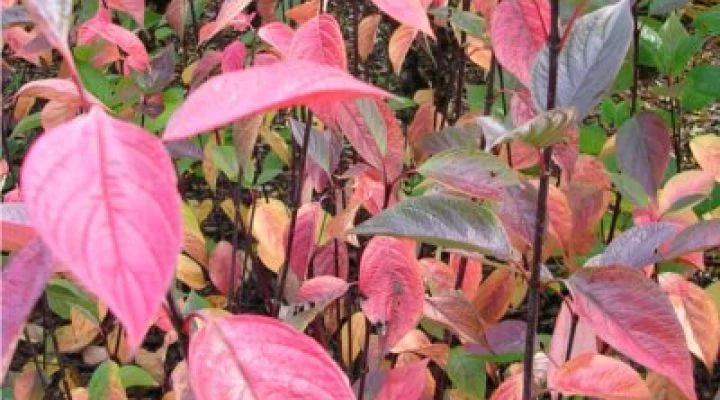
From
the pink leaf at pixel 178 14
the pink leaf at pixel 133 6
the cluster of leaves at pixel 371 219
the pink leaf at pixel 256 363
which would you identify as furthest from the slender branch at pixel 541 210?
the pink leaf at pixel 178 14

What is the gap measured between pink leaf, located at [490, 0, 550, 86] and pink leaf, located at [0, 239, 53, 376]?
17.0 inches

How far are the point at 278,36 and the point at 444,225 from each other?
0.34 m

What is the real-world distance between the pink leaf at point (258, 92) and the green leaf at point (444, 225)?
25cm

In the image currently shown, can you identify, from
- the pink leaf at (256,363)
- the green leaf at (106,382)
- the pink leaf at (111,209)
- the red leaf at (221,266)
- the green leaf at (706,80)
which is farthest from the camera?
the green leaf at (706,80)

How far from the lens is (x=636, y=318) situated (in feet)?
2.27

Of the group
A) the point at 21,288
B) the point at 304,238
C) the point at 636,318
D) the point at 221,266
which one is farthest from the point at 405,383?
the point at 21,288

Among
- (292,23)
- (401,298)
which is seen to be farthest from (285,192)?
(401,298)

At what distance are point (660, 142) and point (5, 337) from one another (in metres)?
0.84

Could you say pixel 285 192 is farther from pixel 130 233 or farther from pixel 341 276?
pixel 130 233

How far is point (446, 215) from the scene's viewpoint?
2.38 ft

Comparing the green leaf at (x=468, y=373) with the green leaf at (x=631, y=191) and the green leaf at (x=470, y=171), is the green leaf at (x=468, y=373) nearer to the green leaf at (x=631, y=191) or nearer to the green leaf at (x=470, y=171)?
the green leaf at (x=631, y=191)

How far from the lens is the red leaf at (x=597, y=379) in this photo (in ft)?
2.57

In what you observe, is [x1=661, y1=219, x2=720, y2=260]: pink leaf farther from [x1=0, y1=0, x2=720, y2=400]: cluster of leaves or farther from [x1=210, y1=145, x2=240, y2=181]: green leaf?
[x1=210, y1=145, x2=240, y2=181]: green leaf

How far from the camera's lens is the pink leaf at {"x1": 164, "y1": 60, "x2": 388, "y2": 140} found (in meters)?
0.43
